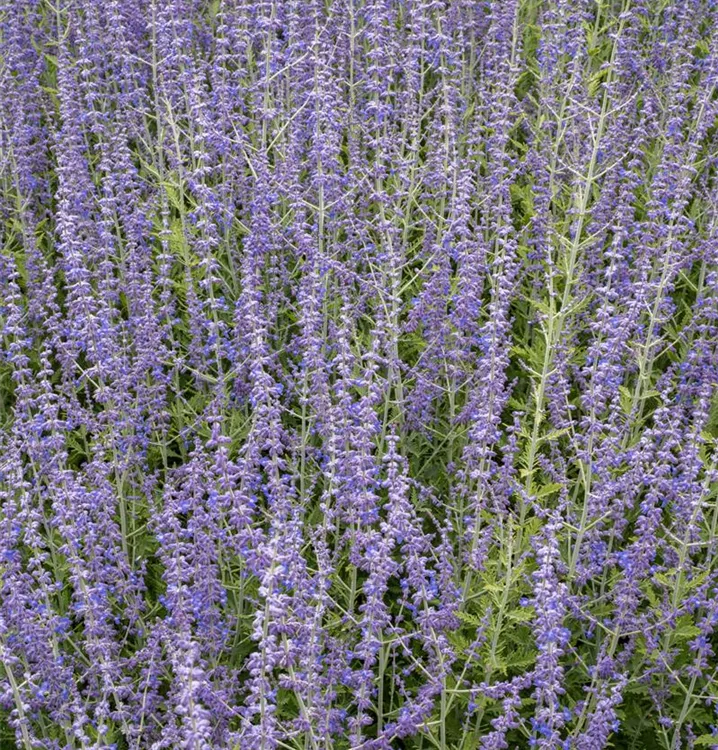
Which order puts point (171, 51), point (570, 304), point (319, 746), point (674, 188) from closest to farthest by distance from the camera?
1. point (319, 746)
2. point (570, 304)
3. point (674, 188)
4. point (171, 51)

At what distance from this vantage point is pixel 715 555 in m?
4.86

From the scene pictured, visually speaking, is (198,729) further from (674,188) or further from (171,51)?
(171,51)

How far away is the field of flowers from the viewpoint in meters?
4.09

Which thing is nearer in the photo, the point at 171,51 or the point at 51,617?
the point at 51,617

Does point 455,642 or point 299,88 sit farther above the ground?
point 299,88

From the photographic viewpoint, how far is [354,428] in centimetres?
432

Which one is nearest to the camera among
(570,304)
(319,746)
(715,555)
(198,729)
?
(198,729)

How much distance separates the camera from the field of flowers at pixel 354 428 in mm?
4094

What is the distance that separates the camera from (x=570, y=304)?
532 cm

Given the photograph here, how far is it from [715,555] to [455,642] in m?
1.23

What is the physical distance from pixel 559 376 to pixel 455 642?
1.29m

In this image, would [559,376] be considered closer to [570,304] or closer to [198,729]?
[570,304]

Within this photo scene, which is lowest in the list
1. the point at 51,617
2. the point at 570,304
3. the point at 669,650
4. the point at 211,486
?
the point at 669,650

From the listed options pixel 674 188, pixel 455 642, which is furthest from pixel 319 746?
pixel 674 188
